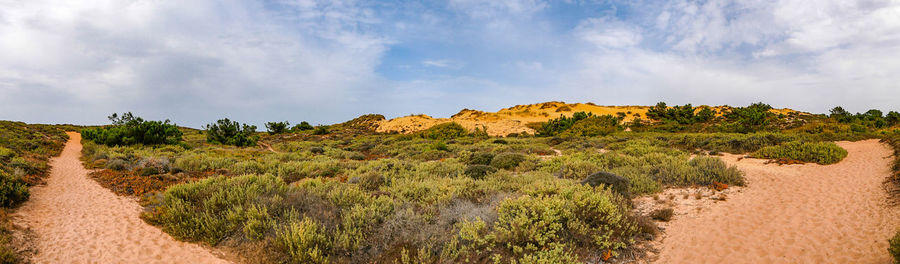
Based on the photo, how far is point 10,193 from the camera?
686cm

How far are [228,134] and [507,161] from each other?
100ft

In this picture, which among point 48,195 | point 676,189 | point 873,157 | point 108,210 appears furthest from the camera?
point 873,157

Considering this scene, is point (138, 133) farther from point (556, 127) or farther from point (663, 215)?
point (556, 127)

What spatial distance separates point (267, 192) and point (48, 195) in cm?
552

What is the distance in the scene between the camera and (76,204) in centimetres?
750

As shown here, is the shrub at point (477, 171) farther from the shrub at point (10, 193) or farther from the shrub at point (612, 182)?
the shrub at point (10, 193)

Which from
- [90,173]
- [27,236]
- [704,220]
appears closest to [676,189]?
[704,220]

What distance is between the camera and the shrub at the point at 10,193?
659cm

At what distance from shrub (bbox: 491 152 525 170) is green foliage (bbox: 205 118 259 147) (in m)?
27.2

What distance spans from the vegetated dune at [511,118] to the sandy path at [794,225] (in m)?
33.3

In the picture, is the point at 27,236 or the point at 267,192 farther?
the point at 267,192

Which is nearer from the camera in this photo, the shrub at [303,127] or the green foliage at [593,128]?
the green foliage at [593,128]

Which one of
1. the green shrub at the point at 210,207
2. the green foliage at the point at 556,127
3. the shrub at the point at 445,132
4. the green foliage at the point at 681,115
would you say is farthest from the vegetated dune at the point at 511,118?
the green shrub at the point at 210,207

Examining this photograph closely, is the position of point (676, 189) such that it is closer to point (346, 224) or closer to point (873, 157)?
point (346, 224)
